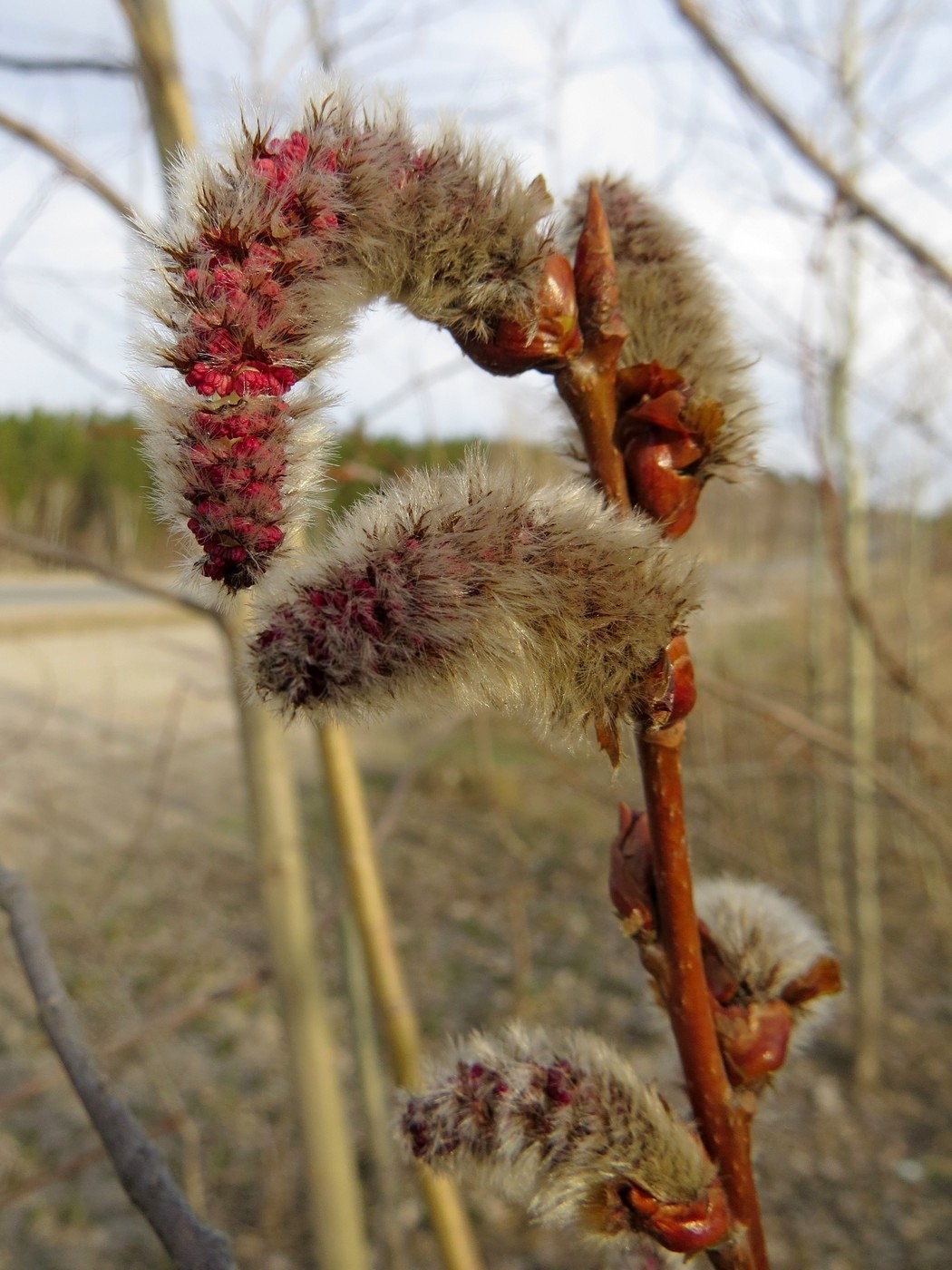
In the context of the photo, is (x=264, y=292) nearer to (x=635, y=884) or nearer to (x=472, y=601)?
(x=472, y=601)

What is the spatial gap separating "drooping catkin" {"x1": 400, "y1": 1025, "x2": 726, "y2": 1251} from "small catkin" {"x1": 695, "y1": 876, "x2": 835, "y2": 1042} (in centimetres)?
13

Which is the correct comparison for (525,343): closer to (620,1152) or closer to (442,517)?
(442,517)

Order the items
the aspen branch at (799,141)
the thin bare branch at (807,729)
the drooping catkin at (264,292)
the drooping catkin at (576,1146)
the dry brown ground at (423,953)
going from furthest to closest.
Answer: the dry brown ground at (423,953) → the thin bare branch at (807,729) → the aspen branch at (799,141) → the drooping catkin at (576,1146) → the drooping catkin at (264,292)

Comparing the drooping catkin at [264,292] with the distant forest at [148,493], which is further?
the distant forest at [148,493]

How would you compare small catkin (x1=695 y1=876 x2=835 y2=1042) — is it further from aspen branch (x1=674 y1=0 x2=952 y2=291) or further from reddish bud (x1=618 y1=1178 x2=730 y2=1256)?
aspen branch (x1=674 y1=0 x2=952 y2=291)

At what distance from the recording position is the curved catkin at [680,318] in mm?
696

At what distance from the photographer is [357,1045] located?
6.82 ft

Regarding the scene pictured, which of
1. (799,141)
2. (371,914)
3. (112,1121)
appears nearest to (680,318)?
(112,1121)

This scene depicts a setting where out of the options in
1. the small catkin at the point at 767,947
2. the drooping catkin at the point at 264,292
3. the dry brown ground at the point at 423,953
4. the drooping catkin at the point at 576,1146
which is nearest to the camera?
→ the drooping catkin at the point at 264,292

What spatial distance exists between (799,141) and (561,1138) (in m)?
1.58

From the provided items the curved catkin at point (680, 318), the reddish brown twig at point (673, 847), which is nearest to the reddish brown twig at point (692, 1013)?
the reddish brown twig at point (673, 847)

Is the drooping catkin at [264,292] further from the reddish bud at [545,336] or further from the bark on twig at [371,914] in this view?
the bark on twig at [371,914]

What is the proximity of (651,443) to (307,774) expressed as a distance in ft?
24.1

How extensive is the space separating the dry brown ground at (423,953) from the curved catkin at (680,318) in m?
0.70
